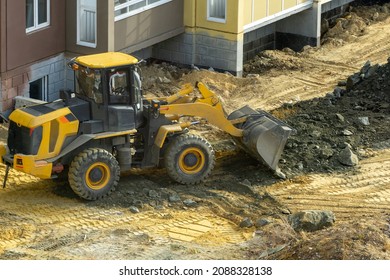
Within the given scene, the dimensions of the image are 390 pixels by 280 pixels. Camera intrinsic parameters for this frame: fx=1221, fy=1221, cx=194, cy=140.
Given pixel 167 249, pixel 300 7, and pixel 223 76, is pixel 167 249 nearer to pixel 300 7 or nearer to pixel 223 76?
pixel 223 76

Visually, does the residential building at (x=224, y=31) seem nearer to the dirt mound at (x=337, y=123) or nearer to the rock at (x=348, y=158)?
the dirt mound at (x=337, y=123)

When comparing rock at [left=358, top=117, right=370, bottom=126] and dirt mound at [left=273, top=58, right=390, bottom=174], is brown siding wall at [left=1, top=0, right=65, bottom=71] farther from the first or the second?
Answer: rock at [left=358, top=117, right=370, bottom=126]

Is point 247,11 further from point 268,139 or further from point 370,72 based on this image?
point 268,139

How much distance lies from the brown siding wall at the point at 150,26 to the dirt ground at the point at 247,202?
4.11 ft

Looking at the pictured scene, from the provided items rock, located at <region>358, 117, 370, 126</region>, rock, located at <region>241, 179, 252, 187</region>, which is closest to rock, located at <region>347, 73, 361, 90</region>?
rock, located at <region>358, 117, 370, 126</region>

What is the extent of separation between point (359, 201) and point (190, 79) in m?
8.33

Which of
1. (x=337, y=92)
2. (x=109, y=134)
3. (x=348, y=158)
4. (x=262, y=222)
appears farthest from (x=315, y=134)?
(x=109, y=134)

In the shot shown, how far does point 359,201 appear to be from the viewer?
22141 millimetres

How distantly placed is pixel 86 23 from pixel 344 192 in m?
7.95

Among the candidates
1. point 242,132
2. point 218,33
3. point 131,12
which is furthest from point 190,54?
point 242,132

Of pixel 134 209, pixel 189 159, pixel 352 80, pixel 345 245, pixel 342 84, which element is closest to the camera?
pixel 345 245

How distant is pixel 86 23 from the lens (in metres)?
27.4

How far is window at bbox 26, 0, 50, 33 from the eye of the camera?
86.9 ft

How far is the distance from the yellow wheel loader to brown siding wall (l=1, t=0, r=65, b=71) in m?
4.34
